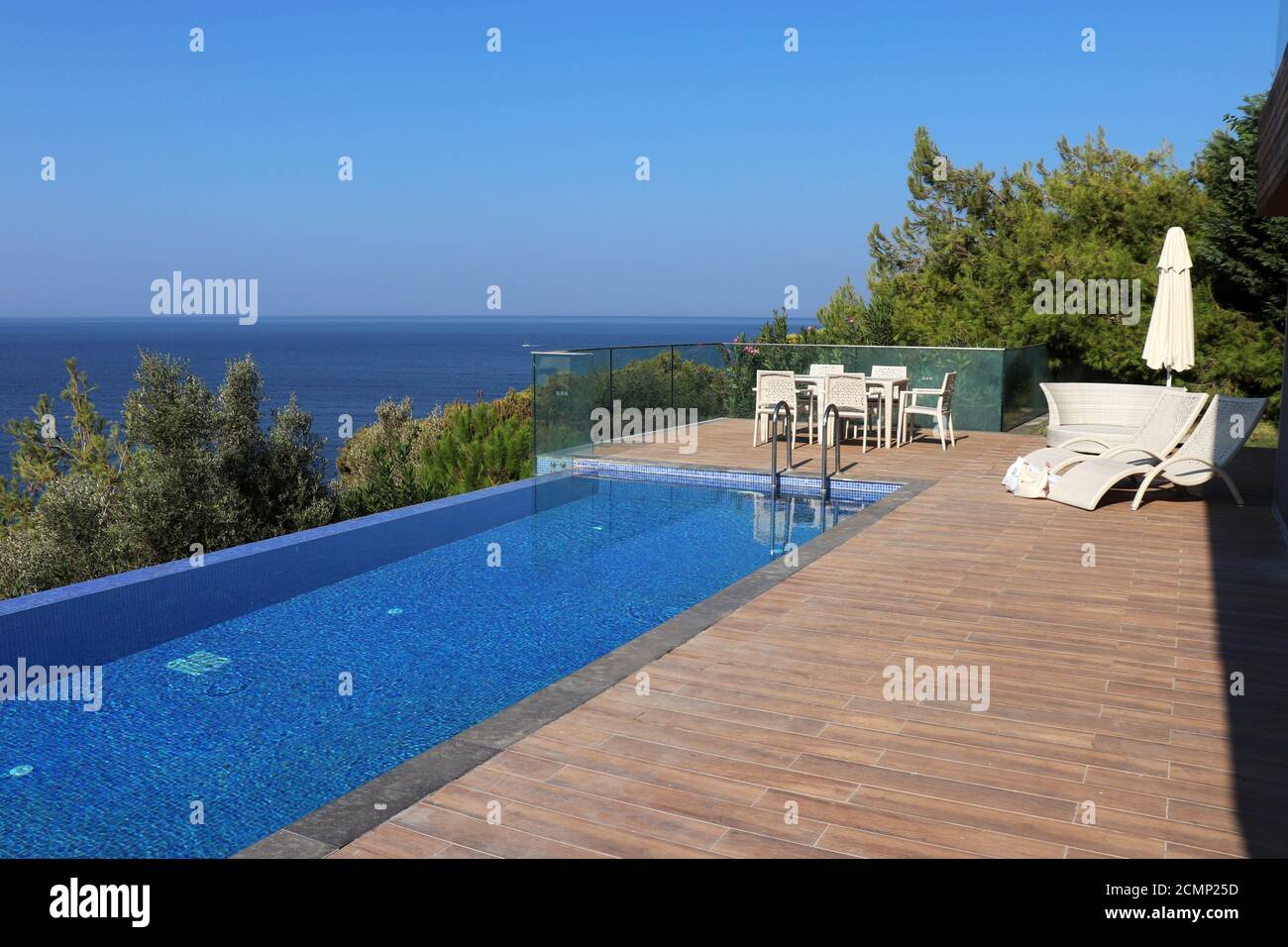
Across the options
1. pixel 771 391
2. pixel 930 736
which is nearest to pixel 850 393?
pixel 771 391

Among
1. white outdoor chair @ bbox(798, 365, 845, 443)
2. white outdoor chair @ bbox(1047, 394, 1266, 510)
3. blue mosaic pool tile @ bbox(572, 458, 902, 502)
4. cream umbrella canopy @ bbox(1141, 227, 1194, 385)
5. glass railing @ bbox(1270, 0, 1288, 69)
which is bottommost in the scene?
blue mosaic pool tile @ bbox(572, 458, 902, 502)

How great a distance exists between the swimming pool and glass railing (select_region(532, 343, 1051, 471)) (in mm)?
1990

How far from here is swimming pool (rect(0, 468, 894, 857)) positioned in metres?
3.95

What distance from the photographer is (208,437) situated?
1137 centimetres

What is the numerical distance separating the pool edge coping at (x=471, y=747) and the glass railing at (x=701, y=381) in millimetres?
5793

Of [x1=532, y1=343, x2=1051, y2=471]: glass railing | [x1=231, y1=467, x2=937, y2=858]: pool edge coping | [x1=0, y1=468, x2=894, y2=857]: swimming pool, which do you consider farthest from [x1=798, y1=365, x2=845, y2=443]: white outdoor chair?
[x1=231, y1=467, x2=937, y2=858]: pool edge coping

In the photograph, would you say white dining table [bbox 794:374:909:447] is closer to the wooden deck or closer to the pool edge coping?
the wooden deck

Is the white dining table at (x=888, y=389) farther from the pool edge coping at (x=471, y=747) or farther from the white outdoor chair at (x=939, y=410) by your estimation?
the pool edge coping at (x=471, y=747)

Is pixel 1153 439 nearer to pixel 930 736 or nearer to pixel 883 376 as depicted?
pixel 883 376

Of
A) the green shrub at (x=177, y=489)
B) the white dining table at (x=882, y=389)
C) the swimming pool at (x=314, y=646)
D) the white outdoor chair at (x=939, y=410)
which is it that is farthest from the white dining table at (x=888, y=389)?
the green shrub at (x=177, y=489)

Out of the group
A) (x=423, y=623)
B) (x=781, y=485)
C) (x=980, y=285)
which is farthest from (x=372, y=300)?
(x=423, y=623)

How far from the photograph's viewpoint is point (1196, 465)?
26.2 feet

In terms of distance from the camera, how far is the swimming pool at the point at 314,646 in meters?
3.95
